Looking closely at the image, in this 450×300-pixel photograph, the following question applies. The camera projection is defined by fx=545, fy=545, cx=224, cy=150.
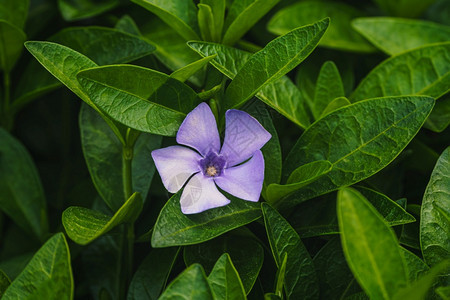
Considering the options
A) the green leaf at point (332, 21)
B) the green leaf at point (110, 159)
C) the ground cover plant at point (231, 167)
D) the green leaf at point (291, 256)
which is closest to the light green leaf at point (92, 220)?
the ground cover plant at point (231, 167)

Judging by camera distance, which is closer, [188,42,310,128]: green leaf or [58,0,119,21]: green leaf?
[188,42,310,128]: green leaf

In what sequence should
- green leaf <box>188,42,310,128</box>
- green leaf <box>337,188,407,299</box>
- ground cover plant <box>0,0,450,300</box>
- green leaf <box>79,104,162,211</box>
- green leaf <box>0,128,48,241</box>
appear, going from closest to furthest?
green leaf <box>337,188,407,299</box>
ground cover plant <box>0,0,450,300</box>
green leaf <box>188,42,310,128</box>
green leaf <box>79,104,162,211</box>
green leaf <box>0,128,48,241</box>

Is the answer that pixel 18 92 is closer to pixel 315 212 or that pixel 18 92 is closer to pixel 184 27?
pixel 184 27

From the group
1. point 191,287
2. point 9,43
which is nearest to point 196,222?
point 191,287

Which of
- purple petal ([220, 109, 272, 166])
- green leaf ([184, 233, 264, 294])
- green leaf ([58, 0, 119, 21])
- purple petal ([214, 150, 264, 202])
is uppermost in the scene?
green leaf ([58, 0, 119, 21])

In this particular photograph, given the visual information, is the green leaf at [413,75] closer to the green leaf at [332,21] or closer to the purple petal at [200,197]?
the green leaf at [332,21]

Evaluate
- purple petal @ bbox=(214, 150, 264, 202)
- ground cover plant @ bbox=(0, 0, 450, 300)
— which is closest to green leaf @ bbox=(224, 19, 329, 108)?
ground cover plant @ bbox=(0, 0, 450, 300)

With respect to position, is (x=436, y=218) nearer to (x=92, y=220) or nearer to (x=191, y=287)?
(x=191, y=287)

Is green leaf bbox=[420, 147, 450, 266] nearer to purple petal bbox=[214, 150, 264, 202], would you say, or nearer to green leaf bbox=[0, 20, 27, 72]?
purple petal bbox=[214, 150, 264, 202]
